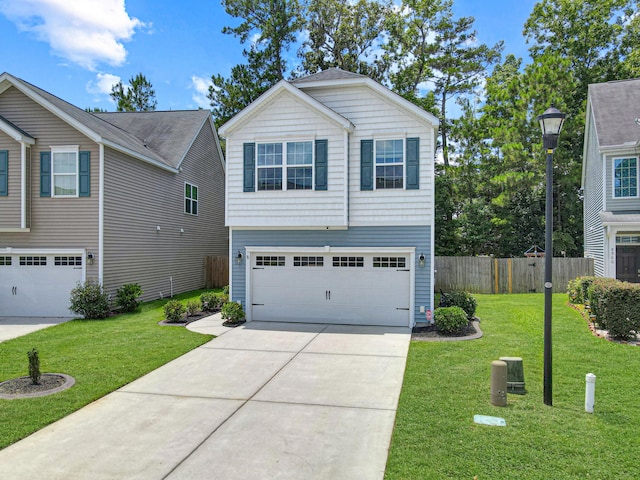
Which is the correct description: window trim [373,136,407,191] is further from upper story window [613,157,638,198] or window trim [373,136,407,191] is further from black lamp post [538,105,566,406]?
upper story window [613,157,638,198]

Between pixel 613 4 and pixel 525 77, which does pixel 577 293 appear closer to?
pixel 525 77

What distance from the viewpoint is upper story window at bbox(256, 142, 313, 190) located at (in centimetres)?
1270

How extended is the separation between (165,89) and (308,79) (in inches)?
1213

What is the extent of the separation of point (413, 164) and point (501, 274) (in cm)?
1051

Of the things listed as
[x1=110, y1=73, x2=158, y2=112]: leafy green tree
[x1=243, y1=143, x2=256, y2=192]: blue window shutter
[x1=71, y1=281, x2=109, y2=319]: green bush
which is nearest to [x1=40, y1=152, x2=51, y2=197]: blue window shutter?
[x1=71, y1=281, x2=109, y2=319]: green bush

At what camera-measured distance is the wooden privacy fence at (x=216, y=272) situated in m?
21.8

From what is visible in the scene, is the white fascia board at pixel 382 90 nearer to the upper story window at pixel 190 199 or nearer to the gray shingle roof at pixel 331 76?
the gray shingle roof at pixel 331 76

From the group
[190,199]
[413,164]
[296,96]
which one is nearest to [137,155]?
[190,199]

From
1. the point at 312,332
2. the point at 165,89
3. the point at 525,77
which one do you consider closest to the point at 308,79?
the point at 312,332

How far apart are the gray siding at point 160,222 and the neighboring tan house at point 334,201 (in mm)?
4739

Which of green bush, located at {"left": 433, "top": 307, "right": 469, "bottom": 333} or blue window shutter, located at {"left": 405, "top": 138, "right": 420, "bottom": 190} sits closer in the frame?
green bush, located at {"left": 433, "top": 307, "right": 469, "bottom": 333}

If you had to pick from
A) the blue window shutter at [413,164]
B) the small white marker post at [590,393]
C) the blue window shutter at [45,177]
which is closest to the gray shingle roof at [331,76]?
the blue window shutter at [413,164]

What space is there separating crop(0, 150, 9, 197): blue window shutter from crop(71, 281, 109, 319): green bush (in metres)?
4.11

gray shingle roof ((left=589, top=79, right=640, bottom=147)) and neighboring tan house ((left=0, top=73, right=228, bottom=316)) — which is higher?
gray shingle roof ((left=589, top=79, right=640, bottom=147))
